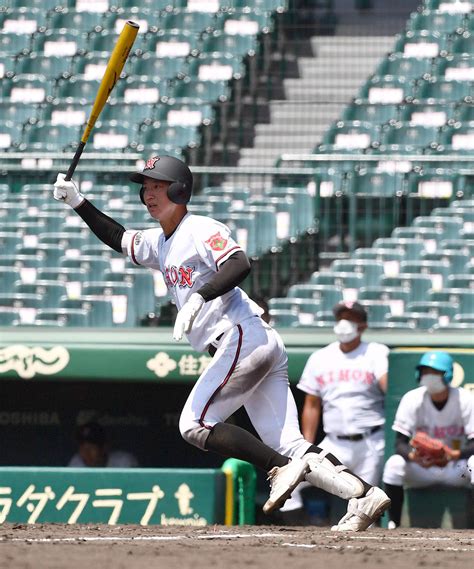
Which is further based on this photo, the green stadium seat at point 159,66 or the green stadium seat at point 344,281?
the green stadium seat at point 159,66

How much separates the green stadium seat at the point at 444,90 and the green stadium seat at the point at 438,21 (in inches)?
45.5

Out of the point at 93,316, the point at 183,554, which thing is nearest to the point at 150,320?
the point at 93,316

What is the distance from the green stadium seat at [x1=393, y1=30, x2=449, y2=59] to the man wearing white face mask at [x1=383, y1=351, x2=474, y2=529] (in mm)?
6542

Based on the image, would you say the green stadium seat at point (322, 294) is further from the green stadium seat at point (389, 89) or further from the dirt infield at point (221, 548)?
the green stadium seat at point (389, 89)

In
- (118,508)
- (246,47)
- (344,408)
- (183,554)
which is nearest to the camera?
(183,554)

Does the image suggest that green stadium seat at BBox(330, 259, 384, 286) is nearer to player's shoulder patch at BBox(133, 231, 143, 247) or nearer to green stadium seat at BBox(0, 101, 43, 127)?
player's shoulder patch at BBox(133, 231, 143, 247)

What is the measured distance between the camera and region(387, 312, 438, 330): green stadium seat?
27.2 feet

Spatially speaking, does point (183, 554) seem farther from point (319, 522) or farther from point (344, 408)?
point (319, 522)

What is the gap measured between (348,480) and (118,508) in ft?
7.05

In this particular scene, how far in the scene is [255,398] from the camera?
482 cm

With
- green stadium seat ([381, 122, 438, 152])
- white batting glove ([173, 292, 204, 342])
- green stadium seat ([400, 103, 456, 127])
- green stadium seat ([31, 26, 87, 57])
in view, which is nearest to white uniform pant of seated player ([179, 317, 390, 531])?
white batting glove ([173, 292, 204, 342])

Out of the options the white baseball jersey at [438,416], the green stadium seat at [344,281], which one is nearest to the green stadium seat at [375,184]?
the green stadium seat at [344,281]

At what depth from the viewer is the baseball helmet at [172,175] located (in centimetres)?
477

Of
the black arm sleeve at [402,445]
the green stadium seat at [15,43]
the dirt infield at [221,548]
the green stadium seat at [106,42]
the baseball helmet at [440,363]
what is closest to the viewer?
the dirt infield at [221,548]
